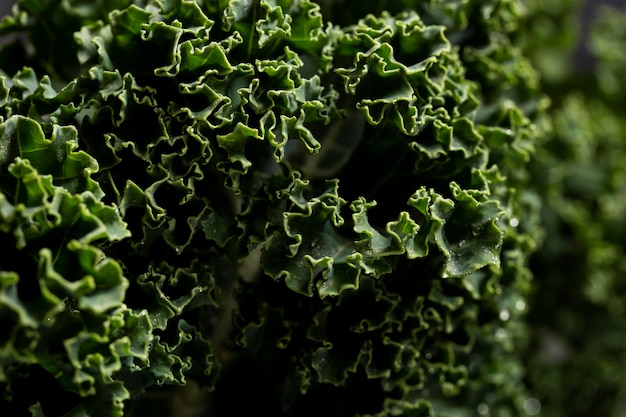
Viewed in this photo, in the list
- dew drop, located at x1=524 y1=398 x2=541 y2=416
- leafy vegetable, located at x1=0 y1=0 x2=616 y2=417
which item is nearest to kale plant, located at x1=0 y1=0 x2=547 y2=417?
leafy vegetable, located at x1=0 y1=0 x2=616 y2=417

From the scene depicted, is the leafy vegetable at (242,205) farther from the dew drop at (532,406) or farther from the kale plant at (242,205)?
the dew drop at (532,406)

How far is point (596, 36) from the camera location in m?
2.89

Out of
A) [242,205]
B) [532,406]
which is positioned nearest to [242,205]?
[242,205]

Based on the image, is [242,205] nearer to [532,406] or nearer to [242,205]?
[242,205]

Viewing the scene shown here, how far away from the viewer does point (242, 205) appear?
1.58 metres

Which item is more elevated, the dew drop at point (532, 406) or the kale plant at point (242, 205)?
the kale plant at point (242, 205)

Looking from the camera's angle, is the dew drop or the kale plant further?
the dew drop

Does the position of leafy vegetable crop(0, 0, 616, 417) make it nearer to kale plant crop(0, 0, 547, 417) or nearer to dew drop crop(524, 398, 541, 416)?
kale plant crop(0, 0, 547, 417)

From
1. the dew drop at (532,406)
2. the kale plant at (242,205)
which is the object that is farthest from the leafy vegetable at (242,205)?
the dew drop at (532,406)

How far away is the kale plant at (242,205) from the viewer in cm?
131

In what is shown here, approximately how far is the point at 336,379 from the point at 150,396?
0.44m

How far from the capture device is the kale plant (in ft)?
4.31

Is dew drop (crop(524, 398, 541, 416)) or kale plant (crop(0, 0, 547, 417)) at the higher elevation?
kale plant (crop(0, 0, 547, 417))

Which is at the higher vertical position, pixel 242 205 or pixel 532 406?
pixel 242 205
